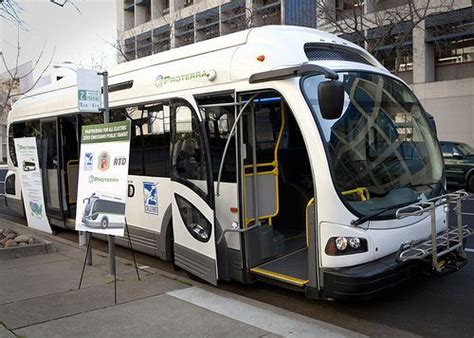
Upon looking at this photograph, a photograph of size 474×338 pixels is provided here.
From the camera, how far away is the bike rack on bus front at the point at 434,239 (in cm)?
505

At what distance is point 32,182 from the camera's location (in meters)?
9.95

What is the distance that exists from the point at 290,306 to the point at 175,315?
1.37m

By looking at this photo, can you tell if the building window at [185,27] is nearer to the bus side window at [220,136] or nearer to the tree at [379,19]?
the tree at [379,19]

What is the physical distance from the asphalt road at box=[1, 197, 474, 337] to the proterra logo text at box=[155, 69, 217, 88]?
260cm

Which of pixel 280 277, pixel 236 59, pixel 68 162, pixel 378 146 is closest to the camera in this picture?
pixel 280 277

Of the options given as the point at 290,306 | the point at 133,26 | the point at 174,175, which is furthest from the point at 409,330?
the point at 133,26

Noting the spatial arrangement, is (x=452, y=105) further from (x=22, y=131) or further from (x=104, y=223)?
(x=104, y=223)

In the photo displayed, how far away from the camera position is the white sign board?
695 cm

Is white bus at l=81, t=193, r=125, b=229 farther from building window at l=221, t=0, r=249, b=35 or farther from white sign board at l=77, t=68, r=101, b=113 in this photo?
building window at l=221, t=0, r=249, b=35

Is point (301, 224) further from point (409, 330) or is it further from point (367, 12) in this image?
point (367, 12)

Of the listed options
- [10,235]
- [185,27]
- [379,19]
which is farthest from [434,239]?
[185,27]

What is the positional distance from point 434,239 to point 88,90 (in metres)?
4.76

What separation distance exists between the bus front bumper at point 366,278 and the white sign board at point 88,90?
3.97m

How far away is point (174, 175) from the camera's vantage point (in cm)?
658
